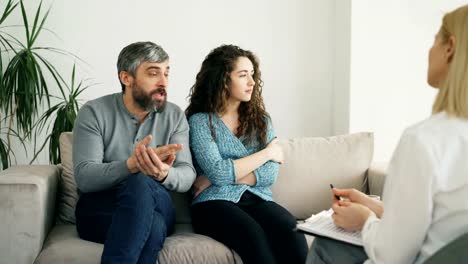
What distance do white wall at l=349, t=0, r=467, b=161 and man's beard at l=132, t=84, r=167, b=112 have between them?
1426mm

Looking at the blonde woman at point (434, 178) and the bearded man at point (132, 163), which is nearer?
the blonde woman at point (434, 178)

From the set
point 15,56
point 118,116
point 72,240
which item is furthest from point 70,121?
point 72,240

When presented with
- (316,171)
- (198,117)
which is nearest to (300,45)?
(316,171)

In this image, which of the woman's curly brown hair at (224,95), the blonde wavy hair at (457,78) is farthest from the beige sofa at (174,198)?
the blonde wavy hair at (457,78)

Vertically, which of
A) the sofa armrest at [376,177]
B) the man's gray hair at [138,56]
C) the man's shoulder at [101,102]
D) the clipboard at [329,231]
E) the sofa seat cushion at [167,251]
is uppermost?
the man's gray hair at [138,56]

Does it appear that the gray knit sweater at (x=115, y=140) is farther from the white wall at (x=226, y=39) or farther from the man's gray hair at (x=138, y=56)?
the white wall at (x=226, y=39)

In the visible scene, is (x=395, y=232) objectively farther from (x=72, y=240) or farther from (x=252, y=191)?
(x=72, y=240)

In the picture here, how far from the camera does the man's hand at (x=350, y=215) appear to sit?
1201 mm

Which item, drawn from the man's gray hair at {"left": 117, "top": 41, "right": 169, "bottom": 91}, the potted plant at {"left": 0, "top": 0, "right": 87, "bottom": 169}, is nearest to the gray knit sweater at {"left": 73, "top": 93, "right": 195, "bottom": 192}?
the man's gray hair at {"left": 117, "top": 41, "right": 169, "bottom": 91}

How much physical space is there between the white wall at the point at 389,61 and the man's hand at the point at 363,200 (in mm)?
1815

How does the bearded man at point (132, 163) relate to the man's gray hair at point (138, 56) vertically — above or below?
below

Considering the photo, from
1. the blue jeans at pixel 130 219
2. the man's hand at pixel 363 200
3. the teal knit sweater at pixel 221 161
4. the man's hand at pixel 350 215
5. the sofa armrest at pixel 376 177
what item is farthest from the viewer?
the sofa armrest at pixel 376 177

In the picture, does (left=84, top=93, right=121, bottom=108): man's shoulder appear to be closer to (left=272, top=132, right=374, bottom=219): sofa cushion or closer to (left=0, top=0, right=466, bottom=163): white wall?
(left=272, top=132, right=374, bottom=219): sofa cushion

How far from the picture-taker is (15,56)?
8.92 feet
